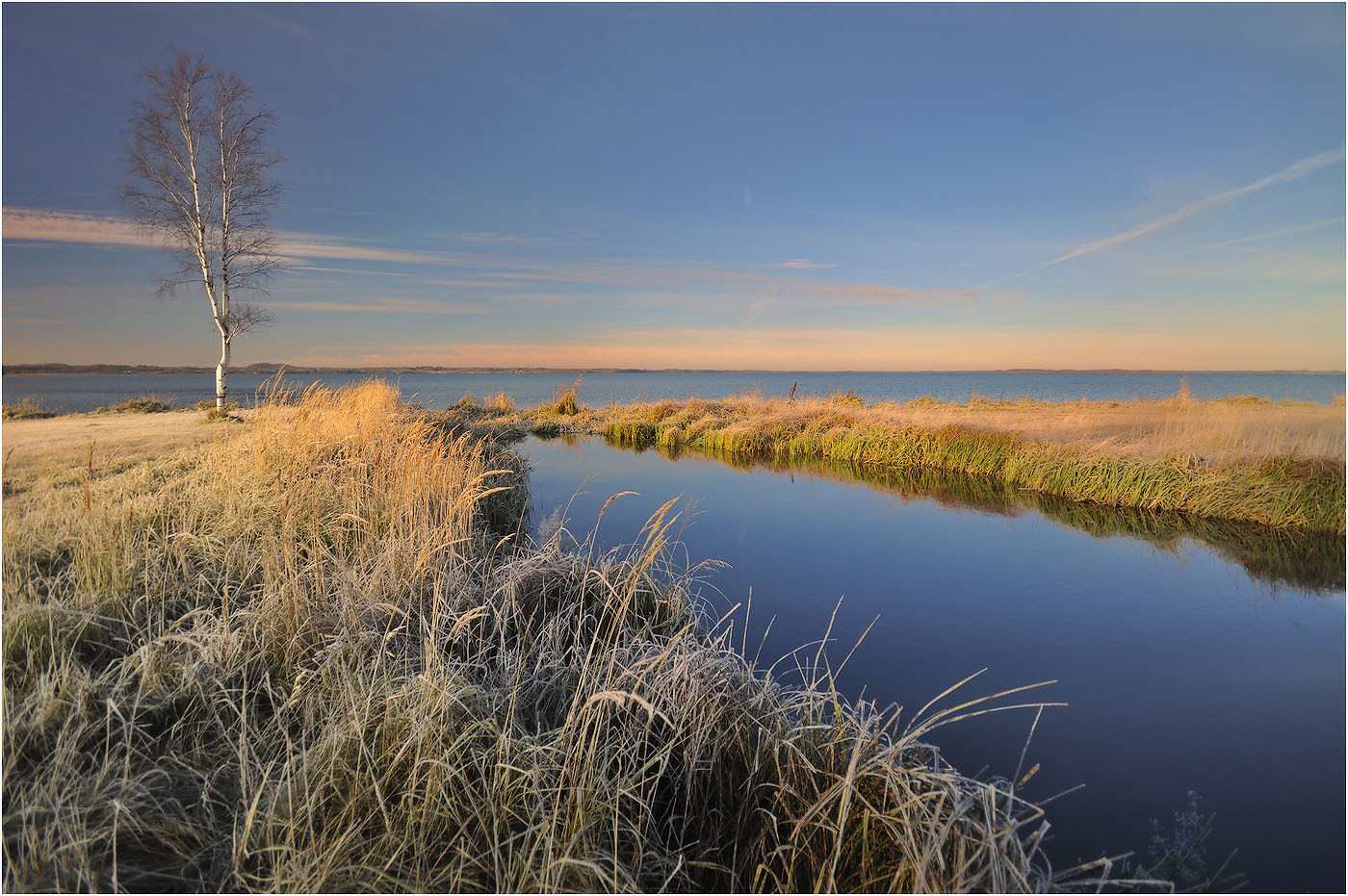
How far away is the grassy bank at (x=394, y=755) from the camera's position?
196 centimetres

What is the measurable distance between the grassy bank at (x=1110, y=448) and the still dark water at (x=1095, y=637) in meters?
0.71

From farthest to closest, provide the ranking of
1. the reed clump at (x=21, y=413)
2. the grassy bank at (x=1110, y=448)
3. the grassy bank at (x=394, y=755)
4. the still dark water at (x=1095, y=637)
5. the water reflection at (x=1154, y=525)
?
1. the reed clump at (x=21, y=413)
2. the grassy bank at (x=1110, y=448)
3. the water reflection at (x=1154, y=525)
4. the still dark water at (x=1095, y=637)
5. the grassy bank at (x=394, y=755)

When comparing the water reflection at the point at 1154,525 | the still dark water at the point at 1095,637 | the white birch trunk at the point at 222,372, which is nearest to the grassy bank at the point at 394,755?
the still dark water at the point at 1095,637

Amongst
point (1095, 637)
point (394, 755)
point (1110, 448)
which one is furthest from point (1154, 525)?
point (394, 755)

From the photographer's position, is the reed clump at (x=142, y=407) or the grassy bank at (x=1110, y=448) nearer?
the grassy bank at (x=1110, y=448)

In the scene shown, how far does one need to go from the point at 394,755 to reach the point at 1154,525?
10122 millimetres

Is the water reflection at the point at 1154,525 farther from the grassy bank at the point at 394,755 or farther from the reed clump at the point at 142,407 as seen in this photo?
the reed clump at the point at 142,407

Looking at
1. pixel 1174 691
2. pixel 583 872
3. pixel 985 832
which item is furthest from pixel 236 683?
pixel 1174 691

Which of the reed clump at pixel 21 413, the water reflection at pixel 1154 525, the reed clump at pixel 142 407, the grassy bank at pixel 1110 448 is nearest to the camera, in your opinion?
Result: the water reflection at pixel 1154 525

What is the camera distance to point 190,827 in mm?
1984

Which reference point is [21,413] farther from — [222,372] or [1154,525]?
[1154,525]

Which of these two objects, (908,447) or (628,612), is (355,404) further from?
(908,447)

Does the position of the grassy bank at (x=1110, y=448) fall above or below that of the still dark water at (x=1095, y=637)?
above

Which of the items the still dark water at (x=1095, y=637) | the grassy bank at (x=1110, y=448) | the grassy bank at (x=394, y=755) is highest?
the grassy bank at (x=1110, y=448)
